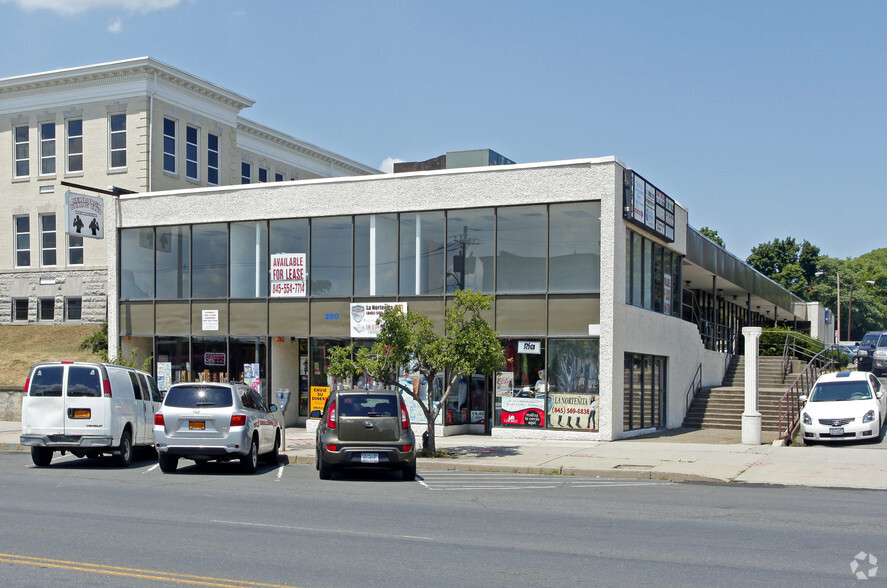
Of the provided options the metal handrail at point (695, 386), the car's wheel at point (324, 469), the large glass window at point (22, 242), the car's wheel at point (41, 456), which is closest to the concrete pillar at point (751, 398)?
the metal handrail at point (695, 386)

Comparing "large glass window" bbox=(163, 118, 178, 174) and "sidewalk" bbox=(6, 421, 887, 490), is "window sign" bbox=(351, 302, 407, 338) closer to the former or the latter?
"sidewalk" bbox=(6, 421, 887, 490)

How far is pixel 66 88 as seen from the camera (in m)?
40.2

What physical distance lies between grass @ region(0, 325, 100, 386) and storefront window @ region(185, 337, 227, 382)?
922 centimetres

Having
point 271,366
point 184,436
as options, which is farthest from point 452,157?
point 184,436

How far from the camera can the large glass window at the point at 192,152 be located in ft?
136

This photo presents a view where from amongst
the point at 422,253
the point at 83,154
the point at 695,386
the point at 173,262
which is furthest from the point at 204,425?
the point at 83,154

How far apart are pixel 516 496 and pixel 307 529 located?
4.44 m

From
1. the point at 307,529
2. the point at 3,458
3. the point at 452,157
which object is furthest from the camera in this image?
the point at 452,157

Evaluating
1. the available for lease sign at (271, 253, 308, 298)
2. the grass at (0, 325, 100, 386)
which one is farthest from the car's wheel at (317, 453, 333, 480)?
the grass at (0, 325, 100, 386)

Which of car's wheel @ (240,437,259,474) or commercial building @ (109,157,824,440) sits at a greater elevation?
commercial building @ (109,157,824,440)

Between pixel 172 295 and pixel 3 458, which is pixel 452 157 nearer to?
pixel 172 295

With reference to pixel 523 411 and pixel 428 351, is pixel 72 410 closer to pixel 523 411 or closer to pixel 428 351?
pixel 428 351

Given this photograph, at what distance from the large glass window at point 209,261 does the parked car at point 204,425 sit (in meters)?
11.0

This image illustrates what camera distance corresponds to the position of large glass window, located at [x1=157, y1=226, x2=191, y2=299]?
27.9m
